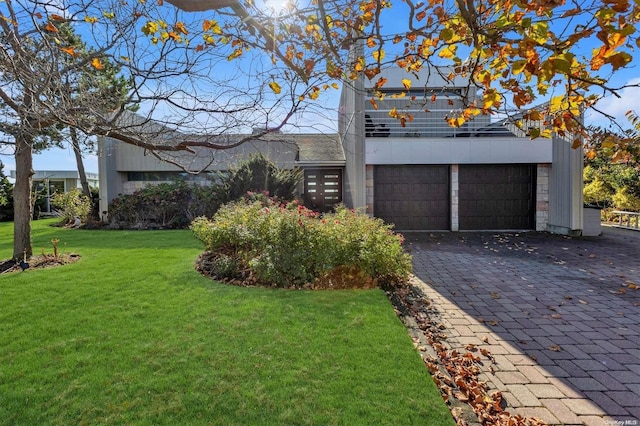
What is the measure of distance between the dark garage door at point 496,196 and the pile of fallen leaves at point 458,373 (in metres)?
9.14

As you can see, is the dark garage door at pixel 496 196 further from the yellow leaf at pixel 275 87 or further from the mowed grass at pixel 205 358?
the yellow leaf at pixel 275 87

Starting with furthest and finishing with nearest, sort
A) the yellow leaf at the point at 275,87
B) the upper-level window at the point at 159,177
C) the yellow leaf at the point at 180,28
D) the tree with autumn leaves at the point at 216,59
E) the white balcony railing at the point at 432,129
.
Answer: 1. the upper-level window at the point at 159,177
2. the white balcony railing at the point at 432,129
3. the yellow leaf at the point at 275,87
4. the yellow leaf at the point at 180,28
5. the tree with autumn leaves at the point at 216,59

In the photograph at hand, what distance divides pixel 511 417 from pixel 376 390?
99cm

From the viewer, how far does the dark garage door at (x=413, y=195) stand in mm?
13078

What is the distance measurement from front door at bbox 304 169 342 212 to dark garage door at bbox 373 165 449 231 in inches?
151

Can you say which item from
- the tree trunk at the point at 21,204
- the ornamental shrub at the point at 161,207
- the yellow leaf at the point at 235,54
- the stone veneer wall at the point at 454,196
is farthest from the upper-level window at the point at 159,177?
the yellow leaf at the point at 235,54

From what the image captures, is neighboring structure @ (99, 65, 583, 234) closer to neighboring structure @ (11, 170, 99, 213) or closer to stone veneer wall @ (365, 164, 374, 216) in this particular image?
stone veneer wall @ (365, 164, 374, 216)

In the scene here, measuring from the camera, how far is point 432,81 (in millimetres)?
15594

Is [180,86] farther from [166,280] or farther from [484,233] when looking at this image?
[484,233]

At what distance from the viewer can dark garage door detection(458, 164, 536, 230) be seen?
42.8 ft

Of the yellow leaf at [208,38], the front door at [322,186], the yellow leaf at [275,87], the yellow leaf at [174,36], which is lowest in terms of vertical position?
the front door at [322,186]

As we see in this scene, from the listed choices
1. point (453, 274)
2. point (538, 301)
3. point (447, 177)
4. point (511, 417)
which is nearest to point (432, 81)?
point (447, 177)

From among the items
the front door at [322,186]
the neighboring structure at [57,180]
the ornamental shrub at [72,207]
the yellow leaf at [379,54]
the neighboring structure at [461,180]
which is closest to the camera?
the yellow leaf at [379,54]

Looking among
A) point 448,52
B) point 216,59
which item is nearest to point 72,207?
point 216,59
